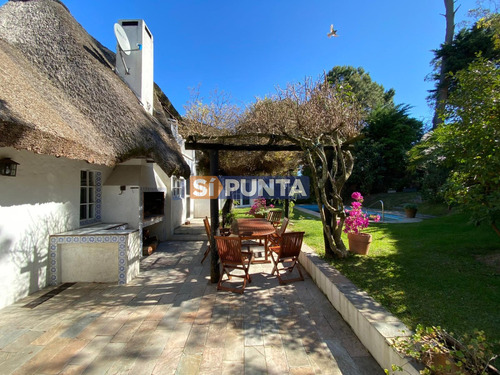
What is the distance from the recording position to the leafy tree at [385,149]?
945 inches

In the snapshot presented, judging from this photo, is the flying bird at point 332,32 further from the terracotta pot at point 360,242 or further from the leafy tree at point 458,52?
the leafy tree at point 458,52

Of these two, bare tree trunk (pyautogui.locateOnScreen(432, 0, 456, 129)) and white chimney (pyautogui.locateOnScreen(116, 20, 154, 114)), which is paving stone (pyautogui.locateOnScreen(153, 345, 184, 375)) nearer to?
white chimney (pyautogui.locateOnScreen(116, 20, 154, 114))

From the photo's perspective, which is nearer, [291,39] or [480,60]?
[480,60]

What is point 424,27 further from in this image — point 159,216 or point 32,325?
point 32,325

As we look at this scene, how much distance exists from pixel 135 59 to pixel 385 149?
80.4 feet

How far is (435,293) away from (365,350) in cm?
176

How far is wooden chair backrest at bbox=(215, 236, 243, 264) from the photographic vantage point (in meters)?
4.34

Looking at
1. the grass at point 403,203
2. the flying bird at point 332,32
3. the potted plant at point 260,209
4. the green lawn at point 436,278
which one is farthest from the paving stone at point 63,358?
the grass at point 403,203

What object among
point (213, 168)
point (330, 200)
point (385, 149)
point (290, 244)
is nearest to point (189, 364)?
point (290, 244)

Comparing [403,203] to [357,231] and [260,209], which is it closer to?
[260,209]

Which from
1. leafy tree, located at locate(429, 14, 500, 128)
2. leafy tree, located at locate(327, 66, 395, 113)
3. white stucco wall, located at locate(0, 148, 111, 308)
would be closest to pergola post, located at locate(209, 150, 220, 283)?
white stucco wall, located at locate(0, 148, 111, 308)

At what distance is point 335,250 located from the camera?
518 centimetres

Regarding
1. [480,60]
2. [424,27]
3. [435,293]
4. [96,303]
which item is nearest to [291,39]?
[424,27]

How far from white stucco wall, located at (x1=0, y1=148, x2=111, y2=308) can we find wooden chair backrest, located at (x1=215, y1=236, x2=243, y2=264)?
322 centimetres
